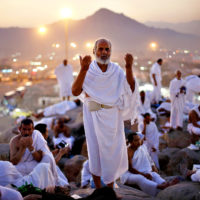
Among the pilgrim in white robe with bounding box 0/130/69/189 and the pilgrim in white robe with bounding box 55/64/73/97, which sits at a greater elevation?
the pilgrim in white robe with bounding box 55/64/73/97

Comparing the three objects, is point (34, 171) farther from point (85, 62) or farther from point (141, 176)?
point (141, 176)

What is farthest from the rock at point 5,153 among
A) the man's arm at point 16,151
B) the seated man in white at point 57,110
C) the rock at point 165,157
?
the seated man in white at point 57,110

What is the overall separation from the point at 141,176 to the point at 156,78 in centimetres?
678

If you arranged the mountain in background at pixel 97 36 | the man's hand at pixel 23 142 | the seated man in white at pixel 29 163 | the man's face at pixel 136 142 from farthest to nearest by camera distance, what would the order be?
the mountain in background at pixel 97 36, the man's face at pixel 136 142, the man's hand at pixel 23 142, the seated man in white at pixel 29 163

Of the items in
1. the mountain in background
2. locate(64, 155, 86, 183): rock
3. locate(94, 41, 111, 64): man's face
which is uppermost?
the mountain in background

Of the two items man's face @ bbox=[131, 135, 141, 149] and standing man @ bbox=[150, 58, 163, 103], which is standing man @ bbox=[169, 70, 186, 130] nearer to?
standing man @ bbox=[150, 58, 163, 103]

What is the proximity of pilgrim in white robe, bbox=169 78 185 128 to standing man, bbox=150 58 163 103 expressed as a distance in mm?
2574

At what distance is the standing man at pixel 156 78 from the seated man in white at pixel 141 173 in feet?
19.6

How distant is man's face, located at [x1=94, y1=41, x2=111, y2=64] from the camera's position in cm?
276

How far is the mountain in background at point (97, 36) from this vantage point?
1050 inches

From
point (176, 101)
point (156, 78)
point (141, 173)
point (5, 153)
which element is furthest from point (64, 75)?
point (141, 173)

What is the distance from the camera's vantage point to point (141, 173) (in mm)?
3842

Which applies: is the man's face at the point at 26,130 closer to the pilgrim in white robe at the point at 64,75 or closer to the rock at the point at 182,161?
the rock at the point at 182,161

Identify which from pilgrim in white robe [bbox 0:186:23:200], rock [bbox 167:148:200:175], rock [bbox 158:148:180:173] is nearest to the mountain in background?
rock [bbox 158:148:180:173]
